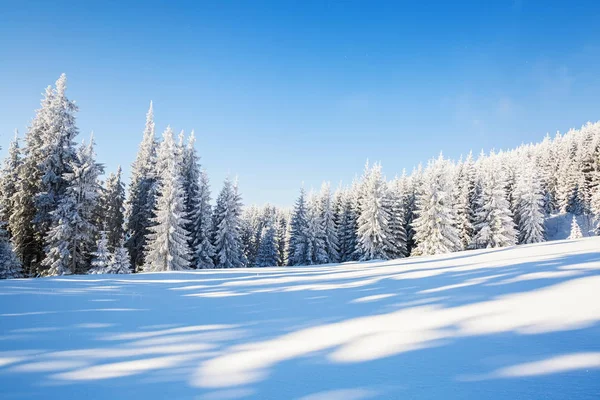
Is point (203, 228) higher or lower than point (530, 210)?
lower

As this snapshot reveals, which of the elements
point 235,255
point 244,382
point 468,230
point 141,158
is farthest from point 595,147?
point 244,382

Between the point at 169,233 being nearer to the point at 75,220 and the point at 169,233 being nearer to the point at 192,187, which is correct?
the point at 75,220

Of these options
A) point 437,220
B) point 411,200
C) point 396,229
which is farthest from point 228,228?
point 411,200

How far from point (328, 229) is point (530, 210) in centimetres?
2774

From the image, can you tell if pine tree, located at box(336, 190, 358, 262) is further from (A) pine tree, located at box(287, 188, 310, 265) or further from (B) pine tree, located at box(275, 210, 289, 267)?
(B) pine tree, located at box(275, 210, 289, 267)

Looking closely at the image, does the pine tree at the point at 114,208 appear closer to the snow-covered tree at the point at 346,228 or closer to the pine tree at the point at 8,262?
the pine tree at the point at 8,262

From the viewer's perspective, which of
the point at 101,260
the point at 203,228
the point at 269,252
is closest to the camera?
the point at 101,260

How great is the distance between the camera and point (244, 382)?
3.46 metres

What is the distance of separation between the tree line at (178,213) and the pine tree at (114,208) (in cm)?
11

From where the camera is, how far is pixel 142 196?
3331cm

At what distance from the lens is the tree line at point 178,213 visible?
2402cm

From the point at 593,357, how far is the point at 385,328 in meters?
2.30

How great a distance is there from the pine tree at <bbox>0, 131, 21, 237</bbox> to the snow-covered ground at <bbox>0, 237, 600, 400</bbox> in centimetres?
2696

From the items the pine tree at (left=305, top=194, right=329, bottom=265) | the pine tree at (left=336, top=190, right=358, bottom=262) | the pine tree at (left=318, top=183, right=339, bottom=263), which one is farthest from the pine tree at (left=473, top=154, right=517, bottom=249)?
the pine tree at (left=305, top=194, right=329, bottom=265)
